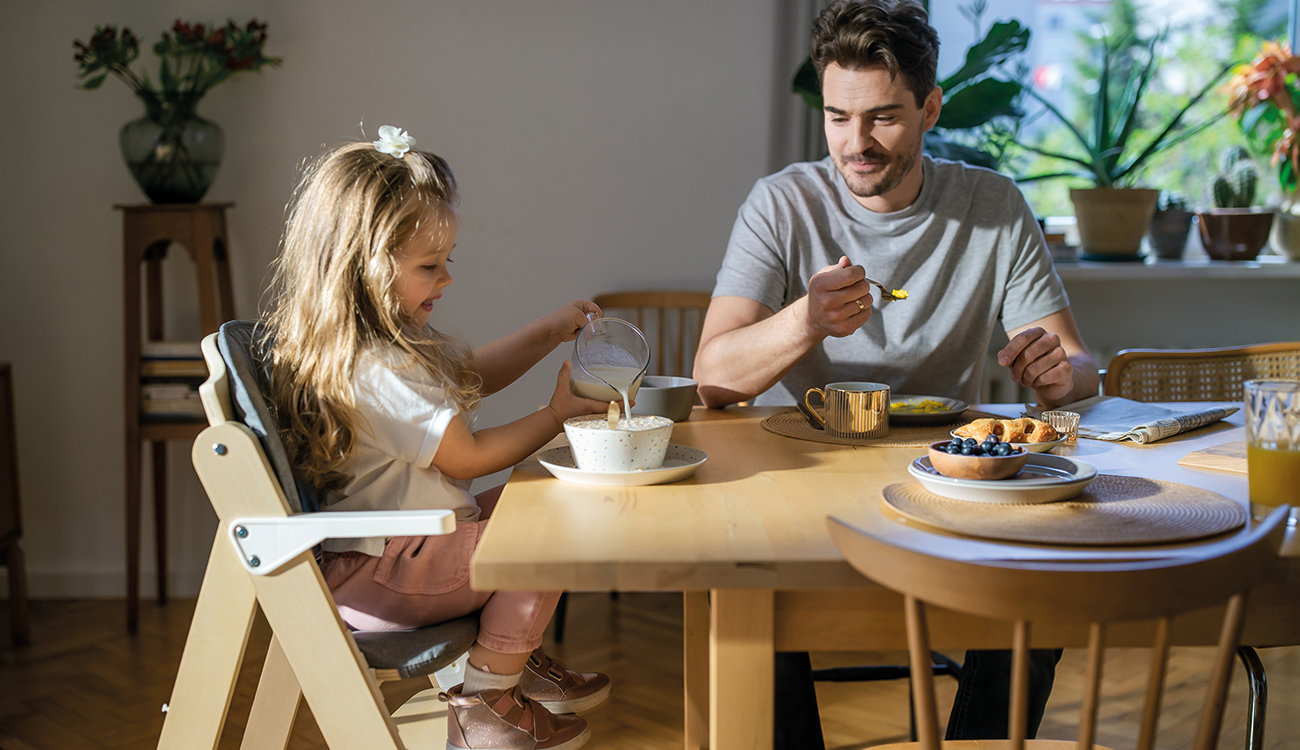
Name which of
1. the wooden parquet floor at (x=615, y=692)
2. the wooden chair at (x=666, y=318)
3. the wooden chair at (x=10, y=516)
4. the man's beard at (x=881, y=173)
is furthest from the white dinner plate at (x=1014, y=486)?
the wooden chair at (x=10, y=516)

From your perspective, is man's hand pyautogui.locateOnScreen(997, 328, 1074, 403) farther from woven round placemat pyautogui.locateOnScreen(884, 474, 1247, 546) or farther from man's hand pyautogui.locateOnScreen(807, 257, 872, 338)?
woven round placemat pyautogui.locateOnScreen(884, 474, 1247, 546)

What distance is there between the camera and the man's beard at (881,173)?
1774mm

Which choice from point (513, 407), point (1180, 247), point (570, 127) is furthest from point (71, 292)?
point (1180, 247)

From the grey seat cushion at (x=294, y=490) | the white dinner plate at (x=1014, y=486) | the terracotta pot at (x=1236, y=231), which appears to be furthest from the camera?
the terracotta pot at (x=1236, y=231)

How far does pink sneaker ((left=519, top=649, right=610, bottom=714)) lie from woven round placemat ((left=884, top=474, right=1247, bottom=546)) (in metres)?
0.56

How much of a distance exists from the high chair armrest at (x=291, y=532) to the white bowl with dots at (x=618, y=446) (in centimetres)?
16

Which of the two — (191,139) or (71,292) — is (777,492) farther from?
(71,292)

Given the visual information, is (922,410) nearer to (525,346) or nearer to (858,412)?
(858,412)

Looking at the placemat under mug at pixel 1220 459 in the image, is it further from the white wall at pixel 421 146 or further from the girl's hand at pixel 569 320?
the white wall at pixel 421 146

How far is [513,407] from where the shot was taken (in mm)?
2885

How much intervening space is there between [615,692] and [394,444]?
122 centimetres

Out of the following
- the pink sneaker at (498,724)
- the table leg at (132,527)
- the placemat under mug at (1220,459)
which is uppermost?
the placemat under mug at (1220,459)

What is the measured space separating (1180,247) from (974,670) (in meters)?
1.87

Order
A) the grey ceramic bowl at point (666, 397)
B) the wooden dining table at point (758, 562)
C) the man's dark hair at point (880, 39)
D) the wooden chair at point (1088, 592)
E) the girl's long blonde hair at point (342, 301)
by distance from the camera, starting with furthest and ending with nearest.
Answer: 1. the man's dark hair at point (880, 39)
2. the grey ceramic bowl at point (666, 397)
3. the girl's long blonde hair at point (342, 301)
4. the wooden dining table at point (758, 562)
5. the wooden chair at point (1088, 592)
